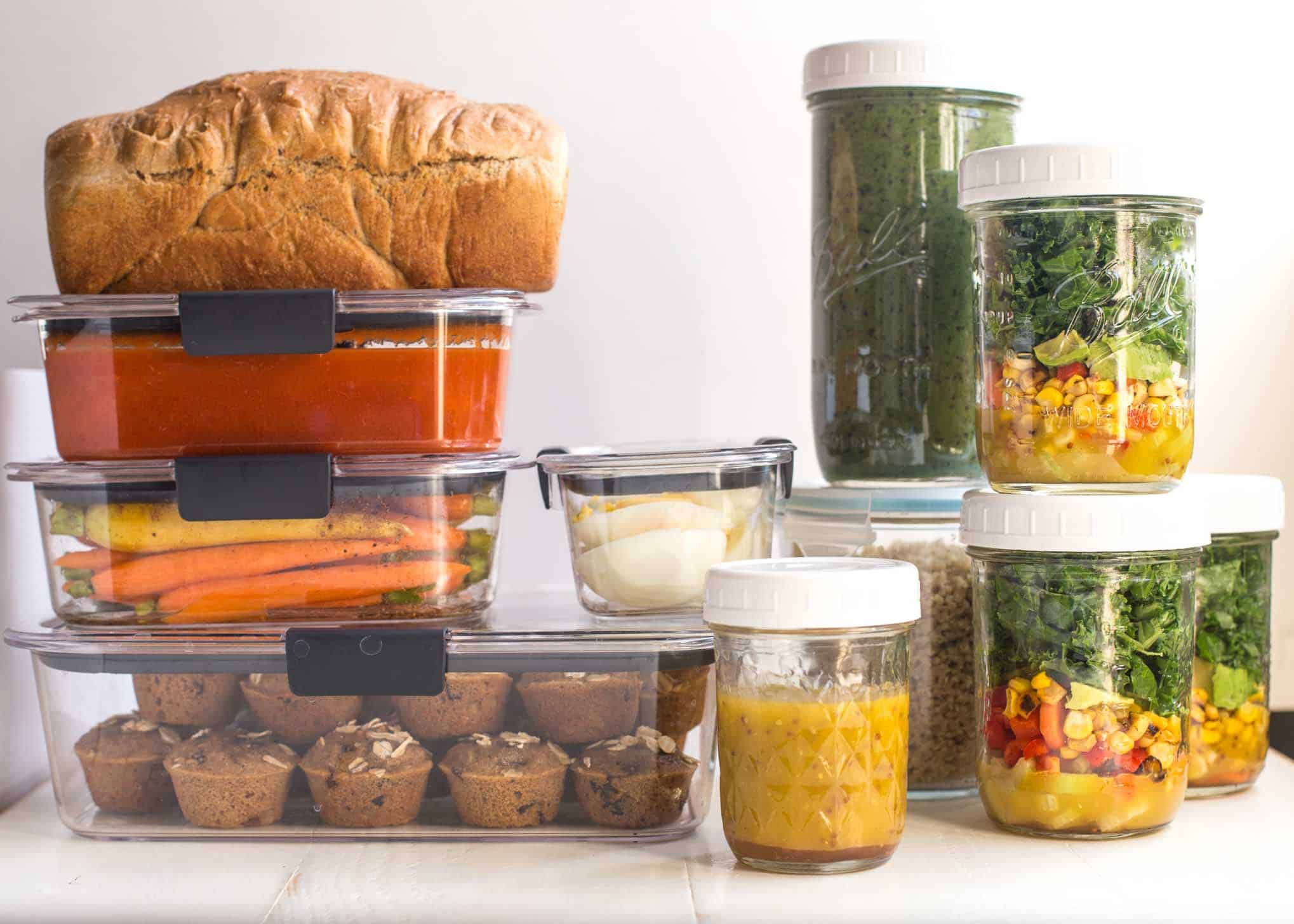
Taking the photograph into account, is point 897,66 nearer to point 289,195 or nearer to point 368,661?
point 289,195

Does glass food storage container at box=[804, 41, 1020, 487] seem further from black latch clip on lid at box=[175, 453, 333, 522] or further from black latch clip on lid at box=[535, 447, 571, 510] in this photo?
black latch clip on lid at box=[175, 453, 333, 522]

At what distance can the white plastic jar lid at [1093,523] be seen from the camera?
87 cm

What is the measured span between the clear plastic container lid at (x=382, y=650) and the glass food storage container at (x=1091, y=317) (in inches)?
10.6

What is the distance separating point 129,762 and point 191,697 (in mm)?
65

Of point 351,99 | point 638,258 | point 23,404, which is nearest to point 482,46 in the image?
point 638,258

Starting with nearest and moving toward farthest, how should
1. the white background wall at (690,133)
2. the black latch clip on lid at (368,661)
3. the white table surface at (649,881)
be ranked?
the white table surface at (649,881) → the black latch clip on lid at (368,661) → the white background wall at (690,133)

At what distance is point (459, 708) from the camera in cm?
93

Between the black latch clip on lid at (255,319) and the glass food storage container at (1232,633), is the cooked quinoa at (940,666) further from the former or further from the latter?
the black latch clip on lid at (255,319)

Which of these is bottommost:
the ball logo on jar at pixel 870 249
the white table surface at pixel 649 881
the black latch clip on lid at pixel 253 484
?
the white table surface at pixel 649 881

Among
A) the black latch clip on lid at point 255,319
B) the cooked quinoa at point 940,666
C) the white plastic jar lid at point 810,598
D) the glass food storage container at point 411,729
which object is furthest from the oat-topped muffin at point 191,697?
the cooked quinoa at point 940,666

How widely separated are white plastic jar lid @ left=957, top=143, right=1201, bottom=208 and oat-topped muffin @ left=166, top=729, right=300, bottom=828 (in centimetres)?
63

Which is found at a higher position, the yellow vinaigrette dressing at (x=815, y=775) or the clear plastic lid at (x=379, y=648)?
the clear plastic lid at (x=379, y=648)

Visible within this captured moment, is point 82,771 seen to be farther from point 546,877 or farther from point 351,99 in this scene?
point 351,99

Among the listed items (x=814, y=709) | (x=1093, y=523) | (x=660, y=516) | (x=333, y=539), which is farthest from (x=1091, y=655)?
(x=333, y=539)
